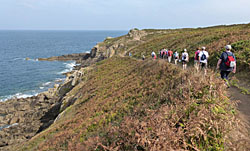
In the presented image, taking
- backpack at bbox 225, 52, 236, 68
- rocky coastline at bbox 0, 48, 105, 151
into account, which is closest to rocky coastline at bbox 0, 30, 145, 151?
rocky coastline at bbox 0, 48, 105, 151

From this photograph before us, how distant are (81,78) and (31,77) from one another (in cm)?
3256

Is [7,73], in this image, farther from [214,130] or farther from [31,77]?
[214,130]

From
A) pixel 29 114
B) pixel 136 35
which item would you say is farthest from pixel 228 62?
pixel 136 35

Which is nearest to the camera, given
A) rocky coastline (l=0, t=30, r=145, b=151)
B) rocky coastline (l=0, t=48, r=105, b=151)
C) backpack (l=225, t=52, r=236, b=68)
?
backpack (l=225, t=52, r=236, b=68)

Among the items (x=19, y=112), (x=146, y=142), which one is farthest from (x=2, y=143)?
(x=146, y=142)

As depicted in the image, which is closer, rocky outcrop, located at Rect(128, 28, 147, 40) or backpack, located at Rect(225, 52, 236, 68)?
backpack, located at Rect(225, 52, 236, 68)

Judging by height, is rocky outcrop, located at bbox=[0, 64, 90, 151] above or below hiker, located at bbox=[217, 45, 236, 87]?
below

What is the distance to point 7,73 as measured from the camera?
59.6 m

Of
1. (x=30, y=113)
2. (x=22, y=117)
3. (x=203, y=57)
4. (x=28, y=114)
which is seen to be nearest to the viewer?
(x=203, y=57)

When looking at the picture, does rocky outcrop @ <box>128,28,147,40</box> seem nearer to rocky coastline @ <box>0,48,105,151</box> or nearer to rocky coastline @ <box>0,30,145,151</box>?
rocky coastline @ <box>0,30,145,151</box>

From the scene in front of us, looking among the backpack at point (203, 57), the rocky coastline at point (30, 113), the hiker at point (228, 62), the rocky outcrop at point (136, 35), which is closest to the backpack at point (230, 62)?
the hiker at point (228, 62)

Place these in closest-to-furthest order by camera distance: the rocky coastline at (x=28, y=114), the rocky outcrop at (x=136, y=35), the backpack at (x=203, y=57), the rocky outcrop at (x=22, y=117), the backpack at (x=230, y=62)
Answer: the backpack at (x=230, y=62) < the backpack at (x=203, y=57) < the rocky outcrop at (x=22, y=117) < the rocky coastline at (x=28, y=114) < the rocky outcrop at (x=136, y=35)

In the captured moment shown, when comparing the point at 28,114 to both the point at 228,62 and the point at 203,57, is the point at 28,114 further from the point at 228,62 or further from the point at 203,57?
the point at 228,62

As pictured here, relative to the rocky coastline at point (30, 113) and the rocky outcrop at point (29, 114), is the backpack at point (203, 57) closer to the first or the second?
the rocky coastline at point (30, 113)
